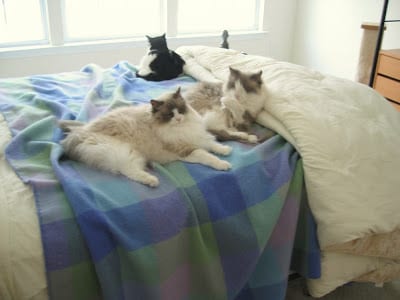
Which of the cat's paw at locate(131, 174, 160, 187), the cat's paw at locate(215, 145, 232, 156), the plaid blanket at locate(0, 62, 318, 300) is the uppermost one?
the cat's paw at locate(215, 145, 232, 156)

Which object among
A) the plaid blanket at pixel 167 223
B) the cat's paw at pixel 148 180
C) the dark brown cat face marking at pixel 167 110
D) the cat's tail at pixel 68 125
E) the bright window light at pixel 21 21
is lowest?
the plaid blanket at pixel 167 223

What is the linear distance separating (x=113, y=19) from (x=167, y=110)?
2.62 metres

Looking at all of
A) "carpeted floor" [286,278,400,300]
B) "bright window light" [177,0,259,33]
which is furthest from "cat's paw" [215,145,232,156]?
"bright window light" [177,0,259,33]

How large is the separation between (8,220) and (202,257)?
0.54 m

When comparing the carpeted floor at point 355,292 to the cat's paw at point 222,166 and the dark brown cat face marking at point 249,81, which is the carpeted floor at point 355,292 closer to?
the cat's paw at point 222,166

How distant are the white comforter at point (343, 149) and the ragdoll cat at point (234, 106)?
0.16 ft

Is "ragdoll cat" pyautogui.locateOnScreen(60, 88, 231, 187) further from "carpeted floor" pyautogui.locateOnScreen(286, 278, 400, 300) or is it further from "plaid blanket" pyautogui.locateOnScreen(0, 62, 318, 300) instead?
"carpeted floor" pyautogui.locateOnScreen(286, 278, 400, 300)

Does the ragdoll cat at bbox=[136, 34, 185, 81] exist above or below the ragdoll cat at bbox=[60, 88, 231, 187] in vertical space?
above

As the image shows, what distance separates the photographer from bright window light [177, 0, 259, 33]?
3916 millimetres

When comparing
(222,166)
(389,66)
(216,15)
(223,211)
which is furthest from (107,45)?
(223,211)

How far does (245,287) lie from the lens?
123 cm

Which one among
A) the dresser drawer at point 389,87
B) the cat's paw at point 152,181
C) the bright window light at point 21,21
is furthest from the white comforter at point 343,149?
the bright window light at point 21,21

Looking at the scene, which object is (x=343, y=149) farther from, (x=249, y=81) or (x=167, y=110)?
(x=167, y=110)

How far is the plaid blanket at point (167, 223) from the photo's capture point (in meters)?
0.97
